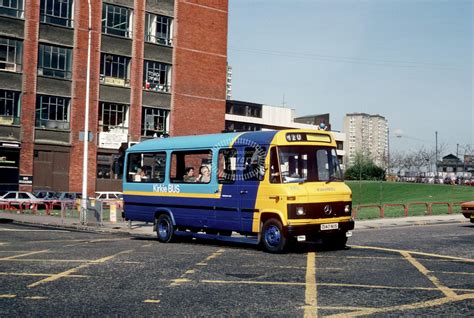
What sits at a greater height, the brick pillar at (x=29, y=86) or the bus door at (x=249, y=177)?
the brick pillar at (x=29, y=86)

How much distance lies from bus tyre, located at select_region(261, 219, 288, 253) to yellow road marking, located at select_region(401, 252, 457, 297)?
2670mm

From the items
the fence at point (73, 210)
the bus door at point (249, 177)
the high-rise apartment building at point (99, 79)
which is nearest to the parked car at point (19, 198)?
the fence at point (73, 210)

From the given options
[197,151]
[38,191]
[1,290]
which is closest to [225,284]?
[1,290]

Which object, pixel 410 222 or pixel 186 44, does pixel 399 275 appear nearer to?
pixel 410 222

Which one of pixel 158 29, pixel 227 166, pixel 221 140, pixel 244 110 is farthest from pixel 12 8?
pixel 244 110

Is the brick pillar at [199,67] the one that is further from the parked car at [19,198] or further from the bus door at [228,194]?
the bus door at [228,194]

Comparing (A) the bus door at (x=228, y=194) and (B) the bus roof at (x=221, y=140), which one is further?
(A) the bus door at (x=228, y=194)

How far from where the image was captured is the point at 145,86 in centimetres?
4753

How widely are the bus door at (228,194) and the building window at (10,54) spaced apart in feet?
102

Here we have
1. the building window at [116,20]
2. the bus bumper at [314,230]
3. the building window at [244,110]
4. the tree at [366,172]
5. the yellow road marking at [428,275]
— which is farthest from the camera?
the building window at [244,110]

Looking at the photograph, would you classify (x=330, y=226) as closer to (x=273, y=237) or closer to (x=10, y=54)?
(x=273, y=237)

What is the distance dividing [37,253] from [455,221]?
20.2 metres

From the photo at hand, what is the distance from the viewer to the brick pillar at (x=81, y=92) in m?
43.8

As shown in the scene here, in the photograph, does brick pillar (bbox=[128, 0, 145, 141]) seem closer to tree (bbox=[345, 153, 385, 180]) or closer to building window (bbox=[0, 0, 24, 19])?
building window (bbox=[0, 0, 24, 19])
